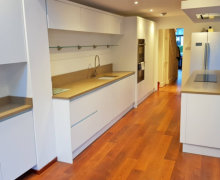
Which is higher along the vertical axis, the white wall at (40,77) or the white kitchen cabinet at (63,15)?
the white kitchen cabinet at (63,15)

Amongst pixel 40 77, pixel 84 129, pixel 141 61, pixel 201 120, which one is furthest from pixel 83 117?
pixel 141 61

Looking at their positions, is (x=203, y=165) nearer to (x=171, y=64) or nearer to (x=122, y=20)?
(x=122, y=20)

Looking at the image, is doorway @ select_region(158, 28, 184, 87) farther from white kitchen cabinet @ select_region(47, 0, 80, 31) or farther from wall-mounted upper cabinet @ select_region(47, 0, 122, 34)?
white kitchen cabinet @ select_region(47, 0, 80, 31)

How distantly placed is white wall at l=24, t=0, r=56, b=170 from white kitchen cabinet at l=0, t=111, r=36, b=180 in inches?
3.8

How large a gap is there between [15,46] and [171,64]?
7198 millimetres

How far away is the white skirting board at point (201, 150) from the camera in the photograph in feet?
9.65

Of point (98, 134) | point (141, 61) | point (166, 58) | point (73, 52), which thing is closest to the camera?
point (98, 134)

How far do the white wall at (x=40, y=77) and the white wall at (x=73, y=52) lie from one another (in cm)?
73

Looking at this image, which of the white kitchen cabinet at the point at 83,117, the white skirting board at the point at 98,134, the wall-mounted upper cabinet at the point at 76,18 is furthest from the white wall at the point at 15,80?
the white skirting board at the point at 98,134

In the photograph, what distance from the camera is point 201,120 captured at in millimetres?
2920

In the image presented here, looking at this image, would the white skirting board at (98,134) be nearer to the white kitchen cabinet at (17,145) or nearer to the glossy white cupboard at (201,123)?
the white kitchen cabinet at (17,145)

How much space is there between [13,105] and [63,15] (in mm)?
1335

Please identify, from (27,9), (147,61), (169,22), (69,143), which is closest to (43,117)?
(69,143)

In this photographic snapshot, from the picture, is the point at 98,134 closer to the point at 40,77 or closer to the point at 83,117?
the point at 83,117
